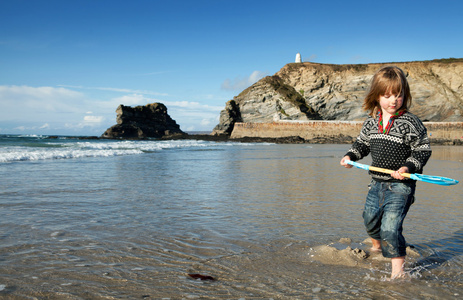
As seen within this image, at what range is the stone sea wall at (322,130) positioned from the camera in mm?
46281

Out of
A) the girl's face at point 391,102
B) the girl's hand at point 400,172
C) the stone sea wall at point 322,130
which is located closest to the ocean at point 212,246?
the girl's hand at point 400,172

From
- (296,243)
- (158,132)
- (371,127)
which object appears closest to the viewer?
(371,127)

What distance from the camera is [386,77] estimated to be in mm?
2781

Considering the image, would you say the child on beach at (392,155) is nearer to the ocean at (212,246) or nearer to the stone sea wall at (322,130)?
the ocean at (212,246)

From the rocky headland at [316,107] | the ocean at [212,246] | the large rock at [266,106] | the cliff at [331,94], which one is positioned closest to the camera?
the ocean at [212,246]

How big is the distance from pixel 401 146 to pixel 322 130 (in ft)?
166

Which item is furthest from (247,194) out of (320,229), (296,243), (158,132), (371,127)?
(158,132)

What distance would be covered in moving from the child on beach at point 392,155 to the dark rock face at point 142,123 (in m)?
66.6

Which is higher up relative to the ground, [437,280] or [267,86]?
[267,86]

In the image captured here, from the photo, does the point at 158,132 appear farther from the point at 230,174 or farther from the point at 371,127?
the point at 371,127

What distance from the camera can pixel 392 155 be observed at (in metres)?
2.76

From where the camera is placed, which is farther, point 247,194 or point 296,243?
point 247,194

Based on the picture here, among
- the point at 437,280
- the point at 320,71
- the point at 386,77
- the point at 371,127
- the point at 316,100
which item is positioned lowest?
the point at 437,280

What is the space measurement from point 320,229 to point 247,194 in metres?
2.28
